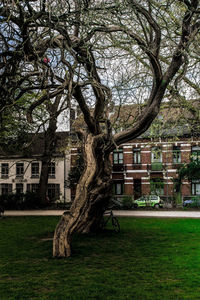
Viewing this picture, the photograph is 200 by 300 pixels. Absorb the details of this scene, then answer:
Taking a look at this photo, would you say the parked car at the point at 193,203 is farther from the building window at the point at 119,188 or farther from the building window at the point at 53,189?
the building window at the point at 53,189

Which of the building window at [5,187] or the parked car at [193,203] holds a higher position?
the building window at [5,187]

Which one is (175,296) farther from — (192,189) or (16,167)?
(16,167)

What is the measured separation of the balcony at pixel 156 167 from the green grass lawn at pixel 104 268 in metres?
27.2

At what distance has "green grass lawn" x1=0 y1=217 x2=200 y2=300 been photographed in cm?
692

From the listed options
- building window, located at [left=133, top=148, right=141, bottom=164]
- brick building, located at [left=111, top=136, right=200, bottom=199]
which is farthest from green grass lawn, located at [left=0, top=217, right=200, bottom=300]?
building window, located at [left=133, top=148, right=141, bottom=164]

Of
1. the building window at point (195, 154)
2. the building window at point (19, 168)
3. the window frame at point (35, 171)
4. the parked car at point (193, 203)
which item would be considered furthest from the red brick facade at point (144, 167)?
the building window at point (19, 168)

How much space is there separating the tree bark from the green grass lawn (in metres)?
0.58

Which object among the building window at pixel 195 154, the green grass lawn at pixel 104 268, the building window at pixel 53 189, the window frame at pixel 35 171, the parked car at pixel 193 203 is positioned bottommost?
the green grass lawn at pixel 104 268

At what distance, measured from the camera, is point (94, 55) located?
41.1ft

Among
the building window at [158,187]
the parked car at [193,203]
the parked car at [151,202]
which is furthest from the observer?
the building window at [158,187]

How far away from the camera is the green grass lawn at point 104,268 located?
22.7 ft

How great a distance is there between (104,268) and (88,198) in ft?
10.3

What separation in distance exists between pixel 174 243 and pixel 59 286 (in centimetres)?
651

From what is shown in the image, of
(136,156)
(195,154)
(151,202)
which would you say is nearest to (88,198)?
(195,154)
